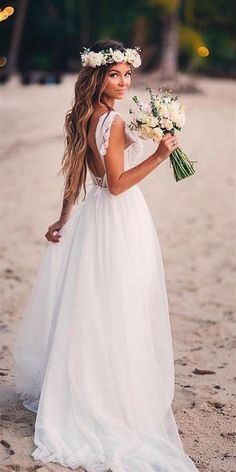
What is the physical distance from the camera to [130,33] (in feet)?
78.0

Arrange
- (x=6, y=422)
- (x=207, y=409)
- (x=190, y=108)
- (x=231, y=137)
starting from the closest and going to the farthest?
(x=6, y=422) → (x=207, y=409) → (x=231, y=137) → (x=190, y=108)

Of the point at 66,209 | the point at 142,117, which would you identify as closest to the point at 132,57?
the point at 142,117

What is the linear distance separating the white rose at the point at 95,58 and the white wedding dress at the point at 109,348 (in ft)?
0.79

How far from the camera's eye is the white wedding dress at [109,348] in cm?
346

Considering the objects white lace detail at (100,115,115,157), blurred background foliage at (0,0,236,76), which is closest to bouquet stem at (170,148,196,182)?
white lace detail at (100,115,115,157)

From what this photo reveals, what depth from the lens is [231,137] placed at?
44.2 feet

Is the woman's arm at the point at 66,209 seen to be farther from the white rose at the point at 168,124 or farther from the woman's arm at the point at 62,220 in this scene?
the white rose at the point at 168,124

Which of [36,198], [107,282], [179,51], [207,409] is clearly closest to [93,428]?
[107,282]

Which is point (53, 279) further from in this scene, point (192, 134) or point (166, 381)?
point (192, 134)

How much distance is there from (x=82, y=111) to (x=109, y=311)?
91 centimetres

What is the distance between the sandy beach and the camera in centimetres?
390

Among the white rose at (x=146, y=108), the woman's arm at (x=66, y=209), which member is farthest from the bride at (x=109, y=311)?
the woman's arm at (x=66, y=209)

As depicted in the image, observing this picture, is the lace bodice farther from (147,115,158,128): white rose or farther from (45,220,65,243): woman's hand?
(45,220,65,243): woman's hand

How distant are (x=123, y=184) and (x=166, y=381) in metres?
0.95
